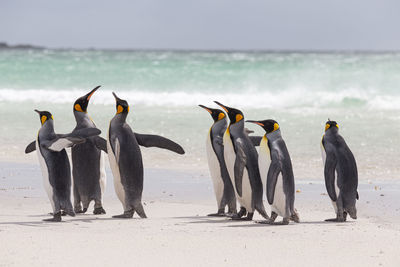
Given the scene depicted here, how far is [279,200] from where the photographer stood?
5418 mm

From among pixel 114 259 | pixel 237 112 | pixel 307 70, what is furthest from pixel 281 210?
pixel 307 70

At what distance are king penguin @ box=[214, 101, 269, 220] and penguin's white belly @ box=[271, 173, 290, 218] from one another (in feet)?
0.52

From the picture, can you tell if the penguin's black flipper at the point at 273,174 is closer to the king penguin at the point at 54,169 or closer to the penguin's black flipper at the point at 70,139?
the penguin's black flipper at the point at 70,139

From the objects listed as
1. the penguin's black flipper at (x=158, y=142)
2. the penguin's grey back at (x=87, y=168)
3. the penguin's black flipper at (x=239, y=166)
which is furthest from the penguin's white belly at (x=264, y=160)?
the penguin's grey back at (x=87, y=168)

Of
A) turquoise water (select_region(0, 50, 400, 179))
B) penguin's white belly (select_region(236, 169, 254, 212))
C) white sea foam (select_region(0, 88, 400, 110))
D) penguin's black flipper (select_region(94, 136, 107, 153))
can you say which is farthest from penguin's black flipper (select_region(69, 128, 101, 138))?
white sea foam (select_region(0, 88, 400, 110))

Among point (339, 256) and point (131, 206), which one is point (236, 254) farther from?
point (131, 206)

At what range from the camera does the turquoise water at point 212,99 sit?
9602 mm

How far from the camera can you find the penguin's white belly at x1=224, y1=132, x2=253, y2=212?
561cm

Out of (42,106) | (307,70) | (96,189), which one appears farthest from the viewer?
(307,70)

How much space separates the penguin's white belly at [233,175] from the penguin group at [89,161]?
0.40m

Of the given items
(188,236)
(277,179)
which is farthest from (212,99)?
(188,236)

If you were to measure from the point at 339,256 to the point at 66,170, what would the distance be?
7.10 ft

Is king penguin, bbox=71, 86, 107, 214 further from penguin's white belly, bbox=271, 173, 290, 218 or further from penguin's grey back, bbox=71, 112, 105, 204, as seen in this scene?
penguin's white belly, bbox=271, 173, 290, 218

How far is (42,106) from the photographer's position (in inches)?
671
